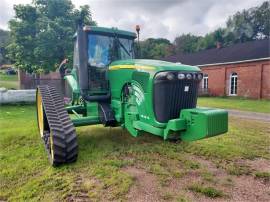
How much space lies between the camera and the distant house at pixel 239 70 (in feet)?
63.1

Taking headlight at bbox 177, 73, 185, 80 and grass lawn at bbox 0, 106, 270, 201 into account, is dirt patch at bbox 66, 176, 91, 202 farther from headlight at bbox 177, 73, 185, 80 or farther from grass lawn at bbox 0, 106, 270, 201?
headlight at bbox 177, 73, 185, 80

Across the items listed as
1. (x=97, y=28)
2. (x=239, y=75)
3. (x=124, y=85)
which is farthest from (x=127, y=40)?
(x=239, y=75)

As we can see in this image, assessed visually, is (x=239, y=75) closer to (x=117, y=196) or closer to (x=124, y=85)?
(x=124, y=85)

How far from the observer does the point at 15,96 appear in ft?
41.1

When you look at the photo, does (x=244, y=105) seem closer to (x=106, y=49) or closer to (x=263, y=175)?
(x=263, y=175)

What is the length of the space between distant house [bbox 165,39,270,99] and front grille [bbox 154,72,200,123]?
17813mm

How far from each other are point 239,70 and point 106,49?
1864 centimetres

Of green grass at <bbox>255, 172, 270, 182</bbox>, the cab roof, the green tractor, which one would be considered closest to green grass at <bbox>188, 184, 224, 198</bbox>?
the green tractor

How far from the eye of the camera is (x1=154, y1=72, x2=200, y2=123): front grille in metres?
3.61

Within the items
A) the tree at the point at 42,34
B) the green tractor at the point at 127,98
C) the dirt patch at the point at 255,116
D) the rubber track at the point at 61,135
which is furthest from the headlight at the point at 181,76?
the tree at the point at 42,34

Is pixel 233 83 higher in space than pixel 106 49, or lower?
lower

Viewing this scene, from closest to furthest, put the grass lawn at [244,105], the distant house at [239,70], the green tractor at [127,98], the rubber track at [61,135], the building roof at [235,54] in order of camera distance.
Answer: the green tractor at [127,98]
the rubber track at [61,135]
the grass lawn at [244,105]
the distant house at [239,70]
the building roof at [235,54]

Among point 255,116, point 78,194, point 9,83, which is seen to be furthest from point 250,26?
point 78,194

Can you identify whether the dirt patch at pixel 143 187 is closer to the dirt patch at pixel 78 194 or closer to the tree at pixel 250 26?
the dirt patch at pixel 78 194
